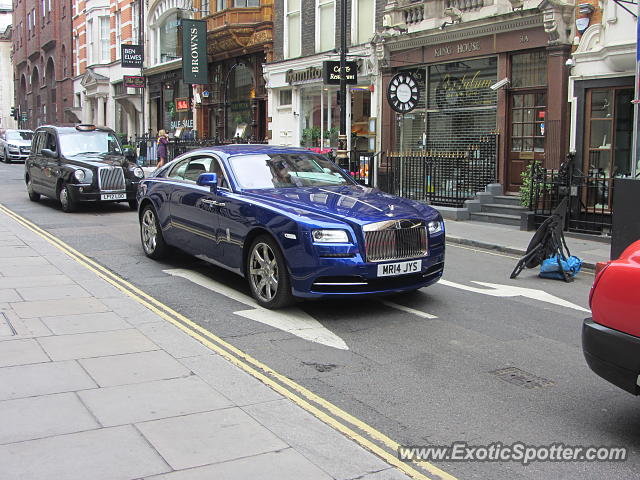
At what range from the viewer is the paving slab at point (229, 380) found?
15.5 feet

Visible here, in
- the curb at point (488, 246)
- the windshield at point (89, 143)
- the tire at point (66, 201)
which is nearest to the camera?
the curb at point (488, 246)

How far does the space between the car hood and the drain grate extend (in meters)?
2.01

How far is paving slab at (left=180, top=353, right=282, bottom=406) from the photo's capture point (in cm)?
471

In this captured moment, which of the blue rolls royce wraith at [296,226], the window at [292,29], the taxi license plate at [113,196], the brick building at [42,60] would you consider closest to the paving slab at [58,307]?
the blue rolls royce wraith at [296,226]

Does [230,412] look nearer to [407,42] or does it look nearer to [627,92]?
[627,92]

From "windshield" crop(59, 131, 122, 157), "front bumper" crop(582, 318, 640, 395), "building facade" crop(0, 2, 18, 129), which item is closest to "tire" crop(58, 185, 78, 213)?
"windshield" crop(59, 131, 122, 157)

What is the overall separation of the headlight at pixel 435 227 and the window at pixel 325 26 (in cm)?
1592

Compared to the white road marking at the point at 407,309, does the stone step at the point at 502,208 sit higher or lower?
higher

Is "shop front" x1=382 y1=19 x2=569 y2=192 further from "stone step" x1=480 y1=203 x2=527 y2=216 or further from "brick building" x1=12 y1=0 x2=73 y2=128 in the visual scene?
"brick building" x1=12 y1=0 x2=73 y2=128

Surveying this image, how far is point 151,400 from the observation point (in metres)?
4.57

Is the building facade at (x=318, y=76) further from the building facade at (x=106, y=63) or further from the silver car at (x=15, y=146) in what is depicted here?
the silver car at (x=15, y=146)

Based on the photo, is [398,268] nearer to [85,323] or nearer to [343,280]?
[343,280]

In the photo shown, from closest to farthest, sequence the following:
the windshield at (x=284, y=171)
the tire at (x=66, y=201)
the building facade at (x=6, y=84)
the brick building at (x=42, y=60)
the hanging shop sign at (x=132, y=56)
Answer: the windshield at (x=284, y=171) < the tire at (x=66, y=201) < the hanging shop sign at (x=132, y=56) < the brick building at (x=42, y=60) < the building facade at (x=6, y=84)

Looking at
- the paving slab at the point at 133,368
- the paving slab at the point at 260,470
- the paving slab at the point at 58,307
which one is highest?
the paving slab at the point at 58,307
